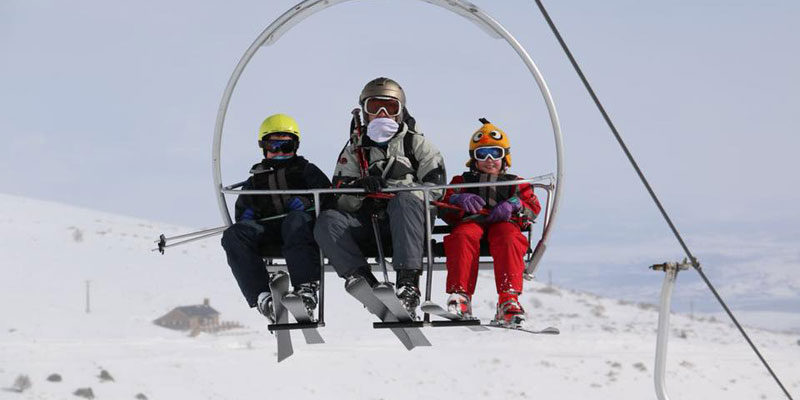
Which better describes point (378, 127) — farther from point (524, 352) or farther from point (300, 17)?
point (524, 352)

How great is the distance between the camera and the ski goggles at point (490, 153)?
26.4ft

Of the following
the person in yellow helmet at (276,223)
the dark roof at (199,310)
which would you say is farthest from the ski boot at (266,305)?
the dark roof at (199,310)

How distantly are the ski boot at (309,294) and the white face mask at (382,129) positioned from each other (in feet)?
3.67

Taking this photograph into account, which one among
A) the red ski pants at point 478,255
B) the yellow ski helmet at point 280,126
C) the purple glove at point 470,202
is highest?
the yellow ski helmet at point 280,126

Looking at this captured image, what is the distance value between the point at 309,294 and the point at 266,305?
1.23 feet

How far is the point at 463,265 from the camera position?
7.55m

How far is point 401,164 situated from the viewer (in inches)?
305

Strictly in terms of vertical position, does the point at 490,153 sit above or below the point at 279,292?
above

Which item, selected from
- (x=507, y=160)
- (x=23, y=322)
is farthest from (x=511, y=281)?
(x=23, y=322)

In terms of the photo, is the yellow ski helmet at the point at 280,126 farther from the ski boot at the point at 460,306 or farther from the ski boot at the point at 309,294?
the ski boot at the point at 460,306

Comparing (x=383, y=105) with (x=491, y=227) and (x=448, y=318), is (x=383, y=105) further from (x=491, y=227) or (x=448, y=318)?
(x=448, y=318)

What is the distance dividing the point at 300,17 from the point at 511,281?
245 centimetres

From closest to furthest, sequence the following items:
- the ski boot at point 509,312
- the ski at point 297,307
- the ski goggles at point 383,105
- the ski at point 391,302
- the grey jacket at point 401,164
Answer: the ski at point 391,302 → the ski at point 297,307 → the ski boot at point 509,312 → the grey jacket at point 401,164 → the ski goggles at point 383,105

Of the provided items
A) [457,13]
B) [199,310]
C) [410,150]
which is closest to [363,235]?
[410,150]
